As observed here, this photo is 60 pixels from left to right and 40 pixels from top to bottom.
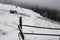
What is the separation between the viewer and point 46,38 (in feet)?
18.9

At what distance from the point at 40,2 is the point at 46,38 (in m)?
8.84

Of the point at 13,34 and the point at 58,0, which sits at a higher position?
the point at 58,0

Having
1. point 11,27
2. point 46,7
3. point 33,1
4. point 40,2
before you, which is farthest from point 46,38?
point 33,1

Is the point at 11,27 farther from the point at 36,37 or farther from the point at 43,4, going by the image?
the point at 43,4

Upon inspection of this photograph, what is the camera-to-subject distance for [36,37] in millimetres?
5750

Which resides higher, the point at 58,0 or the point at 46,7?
the point at 58,0

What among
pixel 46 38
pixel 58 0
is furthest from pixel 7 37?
pixel 58 0

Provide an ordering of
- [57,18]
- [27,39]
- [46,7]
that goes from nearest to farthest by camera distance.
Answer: [27,39], [57,18], [46,7]

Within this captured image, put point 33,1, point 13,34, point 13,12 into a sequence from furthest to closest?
point 33,1 → point 13,12 → point 13,34

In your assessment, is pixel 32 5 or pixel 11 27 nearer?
pixel 11 27

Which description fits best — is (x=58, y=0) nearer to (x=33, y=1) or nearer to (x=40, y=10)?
(x=40, y=10)

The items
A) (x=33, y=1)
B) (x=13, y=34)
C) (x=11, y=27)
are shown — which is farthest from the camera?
(x=33, y=1)

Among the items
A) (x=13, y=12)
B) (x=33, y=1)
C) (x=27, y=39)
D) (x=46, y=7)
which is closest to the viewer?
(x=27, y=39)

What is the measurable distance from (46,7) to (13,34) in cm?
741
